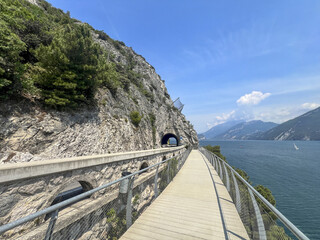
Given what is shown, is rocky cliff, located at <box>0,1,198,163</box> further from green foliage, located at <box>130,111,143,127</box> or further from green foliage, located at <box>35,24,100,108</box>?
green foliage, located at <box>130,111,143,127</box>

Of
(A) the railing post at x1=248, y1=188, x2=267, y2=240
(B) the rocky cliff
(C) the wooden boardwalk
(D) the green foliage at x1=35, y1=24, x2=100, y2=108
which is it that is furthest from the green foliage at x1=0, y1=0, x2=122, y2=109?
(A) the railing post at x1=248, y1=188, x2=267, y2=240

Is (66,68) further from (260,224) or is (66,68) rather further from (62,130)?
(260,224)

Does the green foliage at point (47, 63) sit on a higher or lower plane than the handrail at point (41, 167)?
higher

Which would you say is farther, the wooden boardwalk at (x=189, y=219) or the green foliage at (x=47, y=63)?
the green foliage at (x=47, y=63)

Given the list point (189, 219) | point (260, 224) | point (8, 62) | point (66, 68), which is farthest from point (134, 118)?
point (260, 224)

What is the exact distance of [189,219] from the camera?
425 centimetres

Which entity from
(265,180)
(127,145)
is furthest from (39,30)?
(265,180)

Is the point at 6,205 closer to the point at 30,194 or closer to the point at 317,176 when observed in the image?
the point at 30,194

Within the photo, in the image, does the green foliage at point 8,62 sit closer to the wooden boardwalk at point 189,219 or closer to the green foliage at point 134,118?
the wooden boardwalk at point 189,219

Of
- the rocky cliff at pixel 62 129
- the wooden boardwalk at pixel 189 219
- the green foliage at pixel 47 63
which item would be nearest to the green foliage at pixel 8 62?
the green foliage at pixel 47 63

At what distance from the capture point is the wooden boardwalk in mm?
3545

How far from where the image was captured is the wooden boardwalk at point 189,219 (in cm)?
354

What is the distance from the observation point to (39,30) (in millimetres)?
11211

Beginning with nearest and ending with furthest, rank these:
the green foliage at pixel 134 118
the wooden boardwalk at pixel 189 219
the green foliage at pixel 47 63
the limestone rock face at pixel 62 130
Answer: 1. the wooden boardwalk at pixel 189 219
2. the limestone rock face at pixel 62 130
3. the green foliage at pixel 47 63
4. the green foliage at pixel 134 118
